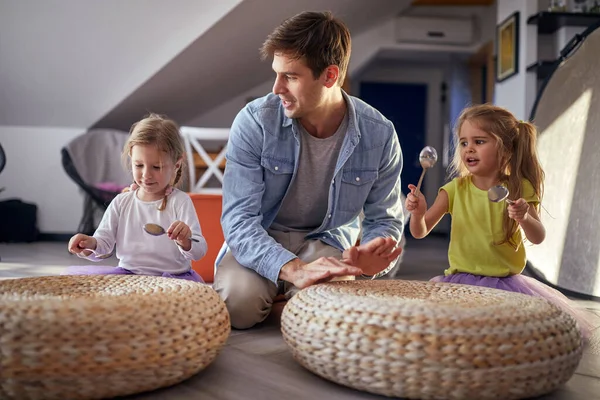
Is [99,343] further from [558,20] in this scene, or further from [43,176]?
[43,176]

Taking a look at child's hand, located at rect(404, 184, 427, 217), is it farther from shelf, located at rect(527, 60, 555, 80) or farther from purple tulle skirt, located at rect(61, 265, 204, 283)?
shelf, located at rect(527, 60, 555, 80)

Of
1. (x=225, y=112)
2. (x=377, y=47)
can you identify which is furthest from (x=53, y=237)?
(x=377, y=47)

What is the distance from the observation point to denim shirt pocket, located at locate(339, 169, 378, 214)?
1.64 m

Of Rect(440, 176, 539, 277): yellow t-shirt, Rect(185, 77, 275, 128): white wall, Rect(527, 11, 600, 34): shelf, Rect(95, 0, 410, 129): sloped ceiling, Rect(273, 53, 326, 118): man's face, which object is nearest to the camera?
Rect(273, 53, 326, 118): man's face

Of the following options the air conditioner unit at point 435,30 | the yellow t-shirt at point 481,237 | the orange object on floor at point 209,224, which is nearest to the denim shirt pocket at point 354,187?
the yellow t-shirt at point 481,237

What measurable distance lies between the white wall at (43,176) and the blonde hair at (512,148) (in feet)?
12.5

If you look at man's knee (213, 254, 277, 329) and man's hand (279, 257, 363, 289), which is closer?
man's hand (279, 257, 363, 289)

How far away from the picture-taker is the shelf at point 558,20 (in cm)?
332

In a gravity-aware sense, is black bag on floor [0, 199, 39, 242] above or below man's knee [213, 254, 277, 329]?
below

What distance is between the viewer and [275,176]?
5.34ft

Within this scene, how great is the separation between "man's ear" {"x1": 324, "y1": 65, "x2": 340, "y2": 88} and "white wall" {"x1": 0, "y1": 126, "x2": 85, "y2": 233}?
3.60 meters

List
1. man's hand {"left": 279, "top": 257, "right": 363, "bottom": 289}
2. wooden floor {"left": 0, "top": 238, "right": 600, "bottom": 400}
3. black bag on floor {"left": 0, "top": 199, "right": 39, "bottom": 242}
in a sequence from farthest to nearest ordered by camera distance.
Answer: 1. black bag on floor {"left": 0, "top": 199, "right": 39, "bottom": 242}
2. man's hand {"left": 279, "top": 257, "right": 363, "bottom": 289}
3. wooden floor {"left": 0, "top": 238, "right": 600, "bottom": 400}

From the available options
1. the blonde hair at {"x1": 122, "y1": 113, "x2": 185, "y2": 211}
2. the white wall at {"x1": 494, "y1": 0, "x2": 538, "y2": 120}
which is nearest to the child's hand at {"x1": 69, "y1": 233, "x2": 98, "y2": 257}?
the blonde hair at {"x1": 122, "y1": 113, "x2": 185, "y2": 211}

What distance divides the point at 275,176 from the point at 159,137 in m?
0.34
